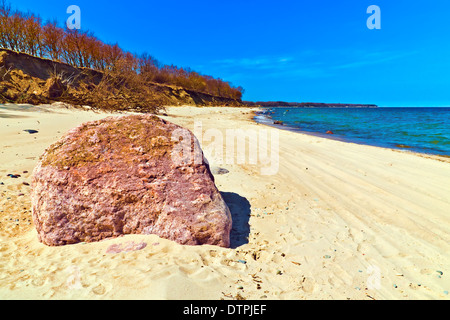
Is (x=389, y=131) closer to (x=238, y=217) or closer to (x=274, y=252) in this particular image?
(x=238, y=217)

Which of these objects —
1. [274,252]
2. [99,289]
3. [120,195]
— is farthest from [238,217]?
[99,289]

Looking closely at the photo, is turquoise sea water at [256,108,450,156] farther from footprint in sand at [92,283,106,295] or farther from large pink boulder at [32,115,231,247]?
footprint in sand at [92,283,106,295]

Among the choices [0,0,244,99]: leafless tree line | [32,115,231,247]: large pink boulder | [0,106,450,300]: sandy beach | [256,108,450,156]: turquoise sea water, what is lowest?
[0,106,450,300]: sandy beach

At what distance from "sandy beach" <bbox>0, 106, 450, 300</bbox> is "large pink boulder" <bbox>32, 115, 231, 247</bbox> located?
138mm

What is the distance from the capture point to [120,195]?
240 cm

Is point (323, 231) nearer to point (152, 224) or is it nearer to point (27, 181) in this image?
point (152, 224)

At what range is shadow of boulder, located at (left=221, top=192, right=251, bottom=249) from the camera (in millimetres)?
2654

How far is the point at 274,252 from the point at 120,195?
175 cm

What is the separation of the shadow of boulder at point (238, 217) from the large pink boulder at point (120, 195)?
24cm

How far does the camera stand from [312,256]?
2426 mm

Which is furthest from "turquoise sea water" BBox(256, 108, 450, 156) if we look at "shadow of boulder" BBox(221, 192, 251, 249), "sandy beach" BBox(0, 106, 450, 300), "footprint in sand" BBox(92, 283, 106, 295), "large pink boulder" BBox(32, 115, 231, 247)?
"footprint in sand" BBox(92, 283, 106, 295)

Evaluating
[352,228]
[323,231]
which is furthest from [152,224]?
[352,228]

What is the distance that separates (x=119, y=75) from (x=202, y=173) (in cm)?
1526

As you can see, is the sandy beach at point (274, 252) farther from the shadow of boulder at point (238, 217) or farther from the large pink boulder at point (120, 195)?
the large pink boulder at point (120, 195)
